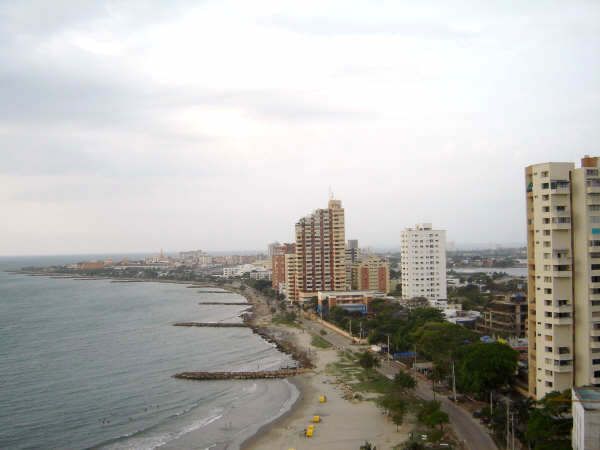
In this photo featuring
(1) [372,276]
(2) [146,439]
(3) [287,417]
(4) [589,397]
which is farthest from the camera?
(1) [372,276]

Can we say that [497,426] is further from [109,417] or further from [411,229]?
[411,229]

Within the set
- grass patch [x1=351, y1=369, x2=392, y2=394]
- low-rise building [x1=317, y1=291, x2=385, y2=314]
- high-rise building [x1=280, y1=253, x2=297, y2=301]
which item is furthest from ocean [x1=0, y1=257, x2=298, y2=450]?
low-rise building [x1=317, y1=291, x2=385, y2=314]

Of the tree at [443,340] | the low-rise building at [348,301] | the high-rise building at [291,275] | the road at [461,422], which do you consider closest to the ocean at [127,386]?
the road at [461,422]

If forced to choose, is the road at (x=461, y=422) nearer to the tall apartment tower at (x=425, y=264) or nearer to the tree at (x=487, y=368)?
the tree at (x=487, y=368)

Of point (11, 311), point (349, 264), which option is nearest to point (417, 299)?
point (349, 264)

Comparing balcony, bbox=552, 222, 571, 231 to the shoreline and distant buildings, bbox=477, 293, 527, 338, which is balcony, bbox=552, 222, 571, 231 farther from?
distant buildings, bbox=477, 293, 527, 338

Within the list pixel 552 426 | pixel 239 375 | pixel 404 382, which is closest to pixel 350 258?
pixel 239 375

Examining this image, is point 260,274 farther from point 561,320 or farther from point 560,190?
point 560,190

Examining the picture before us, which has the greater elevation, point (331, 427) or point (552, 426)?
point (552, 426)
